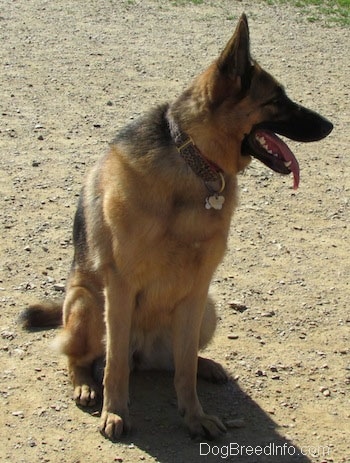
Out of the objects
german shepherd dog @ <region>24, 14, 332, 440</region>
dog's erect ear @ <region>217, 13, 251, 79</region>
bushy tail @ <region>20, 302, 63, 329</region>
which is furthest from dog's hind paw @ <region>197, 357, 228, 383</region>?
dog's erect ear @ <region>217, 13, 251, 79</region>

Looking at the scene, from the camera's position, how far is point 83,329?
14.6 ft

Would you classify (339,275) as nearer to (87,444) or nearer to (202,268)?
(202,268)

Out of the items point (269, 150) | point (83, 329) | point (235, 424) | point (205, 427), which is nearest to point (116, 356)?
point (83, 329)

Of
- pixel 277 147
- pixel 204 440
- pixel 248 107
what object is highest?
pixel 248 107

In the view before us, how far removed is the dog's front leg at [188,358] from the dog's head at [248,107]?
2.69 ft

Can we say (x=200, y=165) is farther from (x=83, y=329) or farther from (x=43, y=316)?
(x=43, y=316)

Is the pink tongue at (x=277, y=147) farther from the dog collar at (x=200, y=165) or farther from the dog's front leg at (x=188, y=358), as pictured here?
the dog's front leg at (x=188, y=358)

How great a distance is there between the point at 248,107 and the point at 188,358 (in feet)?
4.36

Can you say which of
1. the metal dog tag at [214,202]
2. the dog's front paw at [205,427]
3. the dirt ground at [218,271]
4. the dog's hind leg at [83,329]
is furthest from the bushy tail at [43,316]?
the metal dog tag at [214,202]

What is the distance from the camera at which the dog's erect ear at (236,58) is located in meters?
3.92

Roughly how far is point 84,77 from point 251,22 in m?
3.70

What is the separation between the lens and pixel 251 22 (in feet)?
40.9

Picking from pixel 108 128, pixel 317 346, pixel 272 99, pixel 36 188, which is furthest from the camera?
pixel 108 128

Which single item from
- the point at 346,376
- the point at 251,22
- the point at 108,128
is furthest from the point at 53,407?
the point at 251,22
